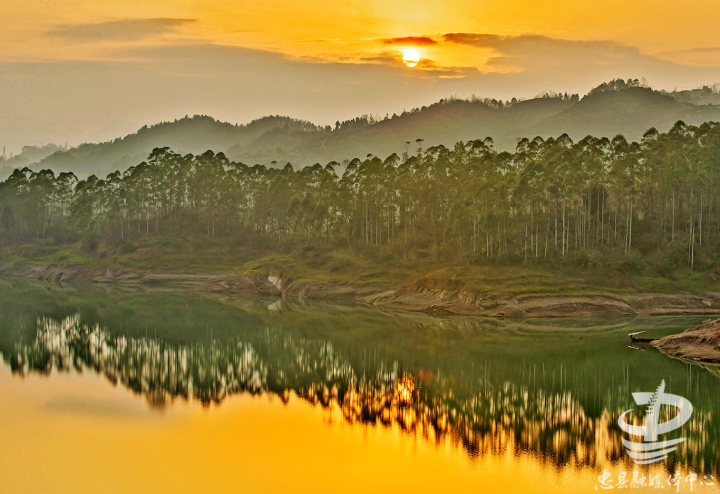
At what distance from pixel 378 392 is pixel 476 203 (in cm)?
5317

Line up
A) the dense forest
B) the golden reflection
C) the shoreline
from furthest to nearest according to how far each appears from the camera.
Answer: the dense forest, the shoreline, the golden reflection

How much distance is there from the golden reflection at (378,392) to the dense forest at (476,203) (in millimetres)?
39294

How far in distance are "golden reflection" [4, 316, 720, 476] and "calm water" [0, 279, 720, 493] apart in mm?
151

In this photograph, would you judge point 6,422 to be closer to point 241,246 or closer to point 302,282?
point 302,282

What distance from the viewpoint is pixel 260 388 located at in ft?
136

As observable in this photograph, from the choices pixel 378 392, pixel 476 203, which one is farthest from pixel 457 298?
pixel 378 392

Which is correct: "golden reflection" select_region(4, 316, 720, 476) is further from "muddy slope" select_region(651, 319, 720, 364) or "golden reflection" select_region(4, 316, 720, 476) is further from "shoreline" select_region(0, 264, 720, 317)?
"shoreline" select_region(0, 264, 720, 317)

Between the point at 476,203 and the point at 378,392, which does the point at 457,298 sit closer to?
the point at 476,203

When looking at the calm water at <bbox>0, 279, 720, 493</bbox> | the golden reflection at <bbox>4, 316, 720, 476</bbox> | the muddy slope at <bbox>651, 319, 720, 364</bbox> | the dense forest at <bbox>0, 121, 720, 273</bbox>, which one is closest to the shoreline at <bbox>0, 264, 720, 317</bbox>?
the calm water at <bbox>0, 279, 720, 493</bbox>

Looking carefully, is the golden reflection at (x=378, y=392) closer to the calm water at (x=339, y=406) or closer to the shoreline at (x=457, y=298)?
the calm water at (x=339, y=406)

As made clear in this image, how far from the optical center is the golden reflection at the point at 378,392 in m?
29.4

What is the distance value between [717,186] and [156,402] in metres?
73.6

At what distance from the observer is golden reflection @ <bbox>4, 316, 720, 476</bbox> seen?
2938 centimetres

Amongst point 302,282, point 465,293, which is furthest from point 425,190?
point 465,293
